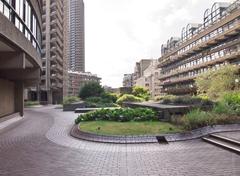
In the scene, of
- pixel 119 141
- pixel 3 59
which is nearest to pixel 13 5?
pixel 3 59

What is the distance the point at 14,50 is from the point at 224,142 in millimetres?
10662

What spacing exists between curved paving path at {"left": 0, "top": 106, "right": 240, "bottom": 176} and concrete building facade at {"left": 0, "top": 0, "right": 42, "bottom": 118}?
4370 millimetres

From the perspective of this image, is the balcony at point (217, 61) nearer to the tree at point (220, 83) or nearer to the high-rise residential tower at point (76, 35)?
the tree at point (220, 83)

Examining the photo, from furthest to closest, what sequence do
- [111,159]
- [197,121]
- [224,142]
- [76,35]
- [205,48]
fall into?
[76,35], [205,48], [197,121], [224,142], [111,159]

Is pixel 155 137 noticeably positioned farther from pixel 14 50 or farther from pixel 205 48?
pixel 205 48

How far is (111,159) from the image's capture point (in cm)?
957

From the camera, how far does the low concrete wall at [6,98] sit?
73.6ft

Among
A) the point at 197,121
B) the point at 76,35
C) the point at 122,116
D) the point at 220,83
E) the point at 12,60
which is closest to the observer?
the point at 197,121

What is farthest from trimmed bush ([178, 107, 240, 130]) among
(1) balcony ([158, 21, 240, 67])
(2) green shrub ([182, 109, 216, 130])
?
(1) balcony ([158, 21, 240, 67])

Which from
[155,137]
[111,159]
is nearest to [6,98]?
[155,137]

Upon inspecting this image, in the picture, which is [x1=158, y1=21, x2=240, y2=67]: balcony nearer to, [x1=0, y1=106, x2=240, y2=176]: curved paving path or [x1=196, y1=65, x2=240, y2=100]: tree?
[x1=196, y1=65, x2=240, y2=100]: tree

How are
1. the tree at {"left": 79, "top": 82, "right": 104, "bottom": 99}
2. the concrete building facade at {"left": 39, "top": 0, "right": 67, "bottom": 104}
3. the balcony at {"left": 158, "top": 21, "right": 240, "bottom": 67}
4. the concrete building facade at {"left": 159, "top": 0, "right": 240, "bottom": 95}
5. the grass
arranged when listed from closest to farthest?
the grass
the balcony at {"left": 158, "top": 21, "right": 240, "bottom": 67}
the tree at {"left": 79, "top": 82, "right": 104, "bottom": 99}
the concrete building facade at {"left": 159, "top": 0, "right": 240, "bottom": 95}
the concrete building facade at {"left": 39, "top": 0, "right": 67, "bottom": 104}

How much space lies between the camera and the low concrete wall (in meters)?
22.4

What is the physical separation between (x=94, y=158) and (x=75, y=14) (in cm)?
17904
